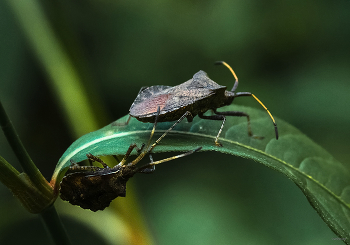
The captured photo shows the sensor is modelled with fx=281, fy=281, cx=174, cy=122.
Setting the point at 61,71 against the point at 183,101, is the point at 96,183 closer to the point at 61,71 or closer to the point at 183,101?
the point at 183,101

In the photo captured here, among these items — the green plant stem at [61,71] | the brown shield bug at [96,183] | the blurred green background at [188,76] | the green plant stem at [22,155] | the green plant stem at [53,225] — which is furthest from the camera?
the blurred green background at [188,76]

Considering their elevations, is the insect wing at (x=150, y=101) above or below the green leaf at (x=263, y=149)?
above

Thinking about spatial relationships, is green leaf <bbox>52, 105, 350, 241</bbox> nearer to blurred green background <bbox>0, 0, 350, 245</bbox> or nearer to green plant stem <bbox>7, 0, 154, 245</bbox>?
green plant stem <bbox>7, 0, 154, 245</bbox>

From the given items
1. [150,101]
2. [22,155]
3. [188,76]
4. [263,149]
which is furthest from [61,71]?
[188,76]

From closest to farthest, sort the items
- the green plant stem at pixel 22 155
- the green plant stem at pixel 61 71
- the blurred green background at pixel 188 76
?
1. the green plant stem at pixel 22 155
2. the green plant stem at pixel 61 71
3. the blurred green background at pixel 188 76

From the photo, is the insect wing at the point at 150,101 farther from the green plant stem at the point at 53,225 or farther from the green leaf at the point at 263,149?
the green plant stem at the point at 53,225

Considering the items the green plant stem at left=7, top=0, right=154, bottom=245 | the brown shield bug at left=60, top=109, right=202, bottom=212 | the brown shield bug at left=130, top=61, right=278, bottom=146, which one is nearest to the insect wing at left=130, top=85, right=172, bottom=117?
the brown shield bug at left=130, top=61, right=278, bottom=146

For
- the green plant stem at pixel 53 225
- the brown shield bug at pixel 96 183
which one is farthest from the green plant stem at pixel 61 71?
the green plant stem at pixel 53 225
